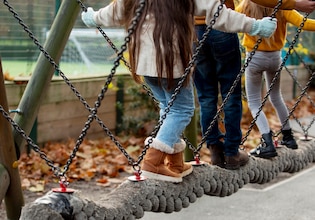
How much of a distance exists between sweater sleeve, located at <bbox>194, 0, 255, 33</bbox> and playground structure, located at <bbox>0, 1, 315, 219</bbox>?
0.56 metres

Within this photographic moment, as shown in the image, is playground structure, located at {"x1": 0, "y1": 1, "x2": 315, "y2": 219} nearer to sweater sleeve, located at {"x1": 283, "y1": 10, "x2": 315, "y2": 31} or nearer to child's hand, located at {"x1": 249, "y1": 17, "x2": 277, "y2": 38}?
child's hand, located at {"x1": 249, "y1": 17, "x2": 277, "y2": 38}

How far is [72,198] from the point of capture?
2539mm

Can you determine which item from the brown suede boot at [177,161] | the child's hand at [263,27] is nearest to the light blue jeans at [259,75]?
the child's hand at [263,27]

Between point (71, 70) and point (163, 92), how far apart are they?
204 inches

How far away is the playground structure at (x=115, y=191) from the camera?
2582 mm

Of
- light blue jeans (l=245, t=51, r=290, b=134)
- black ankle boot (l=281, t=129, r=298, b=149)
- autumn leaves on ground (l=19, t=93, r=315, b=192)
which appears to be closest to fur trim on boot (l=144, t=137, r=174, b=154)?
light blue jeans (l=245, t=51, r=290, b=134)

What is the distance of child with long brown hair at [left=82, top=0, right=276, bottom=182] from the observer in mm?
2945

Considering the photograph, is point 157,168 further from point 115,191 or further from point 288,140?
point 288,140

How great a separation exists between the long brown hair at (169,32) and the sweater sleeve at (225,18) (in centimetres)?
6

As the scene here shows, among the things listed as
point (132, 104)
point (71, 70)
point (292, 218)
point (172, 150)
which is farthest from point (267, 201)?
point (172, 150)

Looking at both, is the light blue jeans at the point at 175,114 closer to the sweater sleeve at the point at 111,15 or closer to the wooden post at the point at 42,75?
the sweater sleeve at the point at 111,15

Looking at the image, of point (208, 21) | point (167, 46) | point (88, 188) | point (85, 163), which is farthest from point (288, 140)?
point (85, 163)

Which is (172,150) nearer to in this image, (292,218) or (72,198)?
(72,198)

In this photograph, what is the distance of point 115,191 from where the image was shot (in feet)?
9.46
